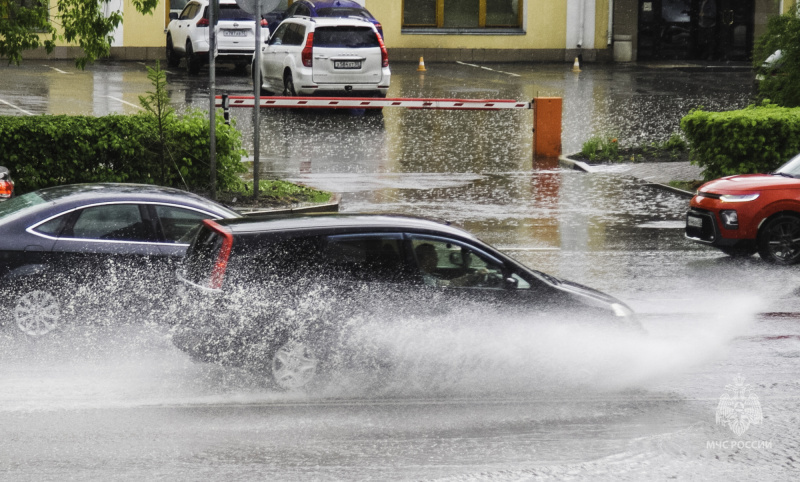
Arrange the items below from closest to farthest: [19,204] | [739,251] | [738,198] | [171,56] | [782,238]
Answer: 1. [19,204]
2. [782,238]
3. [738,198]
4. [739,251]
5. [171,56]

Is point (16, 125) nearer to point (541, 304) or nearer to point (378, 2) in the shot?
point (541, 304)

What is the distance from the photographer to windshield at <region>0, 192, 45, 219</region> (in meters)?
9.85

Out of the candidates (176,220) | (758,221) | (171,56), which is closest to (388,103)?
(758,221)

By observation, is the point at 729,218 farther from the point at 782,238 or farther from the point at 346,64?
the point at 346,64

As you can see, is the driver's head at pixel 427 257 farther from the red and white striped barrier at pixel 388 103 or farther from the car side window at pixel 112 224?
the red and white striped barrier at pixel 388 103

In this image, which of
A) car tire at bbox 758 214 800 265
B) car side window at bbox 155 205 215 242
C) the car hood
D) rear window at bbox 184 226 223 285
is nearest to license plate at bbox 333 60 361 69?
the car hood

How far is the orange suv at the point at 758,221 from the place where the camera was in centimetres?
1352

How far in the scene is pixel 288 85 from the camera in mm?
27750

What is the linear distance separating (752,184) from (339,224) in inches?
280

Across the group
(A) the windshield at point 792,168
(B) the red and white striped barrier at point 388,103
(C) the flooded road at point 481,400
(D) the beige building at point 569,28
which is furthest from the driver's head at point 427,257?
(D) the beige building at point 569,28

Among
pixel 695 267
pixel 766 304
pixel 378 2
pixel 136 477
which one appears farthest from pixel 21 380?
pixel 378 2

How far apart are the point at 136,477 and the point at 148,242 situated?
3.51m

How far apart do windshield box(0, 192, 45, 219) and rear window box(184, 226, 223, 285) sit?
6.32 feet

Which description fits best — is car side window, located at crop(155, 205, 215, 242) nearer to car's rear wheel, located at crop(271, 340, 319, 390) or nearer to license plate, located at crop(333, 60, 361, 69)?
car's rear wheel, located at crop(271, 340, 319, 390)
